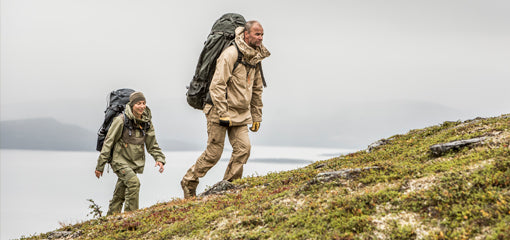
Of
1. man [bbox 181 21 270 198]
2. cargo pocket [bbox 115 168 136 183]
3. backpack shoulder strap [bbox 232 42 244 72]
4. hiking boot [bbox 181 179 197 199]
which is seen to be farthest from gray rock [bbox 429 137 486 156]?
cargo pocket [bbox 115 168 136 183]

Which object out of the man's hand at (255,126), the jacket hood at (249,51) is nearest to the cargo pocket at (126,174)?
the man's hand at (255,126)

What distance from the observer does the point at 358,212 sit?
27.0 feet

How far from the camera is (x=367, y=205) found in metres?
8.49

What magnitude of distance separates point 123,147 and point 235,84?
3341 millimetres

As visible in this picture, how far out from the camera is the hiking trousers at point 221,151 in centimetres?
1355

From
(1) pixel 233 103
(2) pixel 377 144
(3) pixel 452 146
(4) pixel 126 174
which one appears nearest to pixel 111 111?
(4) pixel 126 174

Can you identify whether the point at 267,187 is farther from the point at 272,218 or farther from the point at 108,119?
the point at 108,119

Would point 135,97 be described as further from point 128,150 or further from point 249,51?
point 249,51

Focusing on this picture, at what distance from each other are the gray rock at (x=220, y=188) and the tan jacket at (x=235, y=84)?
1561 mm

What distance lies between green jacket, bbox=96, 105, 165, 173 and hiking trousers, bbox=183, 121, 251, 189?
152cm

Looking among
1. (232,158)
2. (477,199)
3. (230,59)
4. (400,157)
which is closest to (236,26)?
(230,59)

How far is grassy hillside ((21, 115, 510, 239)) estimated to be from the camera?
7.55 meters

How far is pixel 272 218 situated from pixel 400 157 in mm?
4391

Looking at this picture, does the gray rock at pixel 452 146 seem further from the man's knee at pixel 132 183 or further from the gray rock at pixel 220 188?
the man's knee at pixel 132 183
